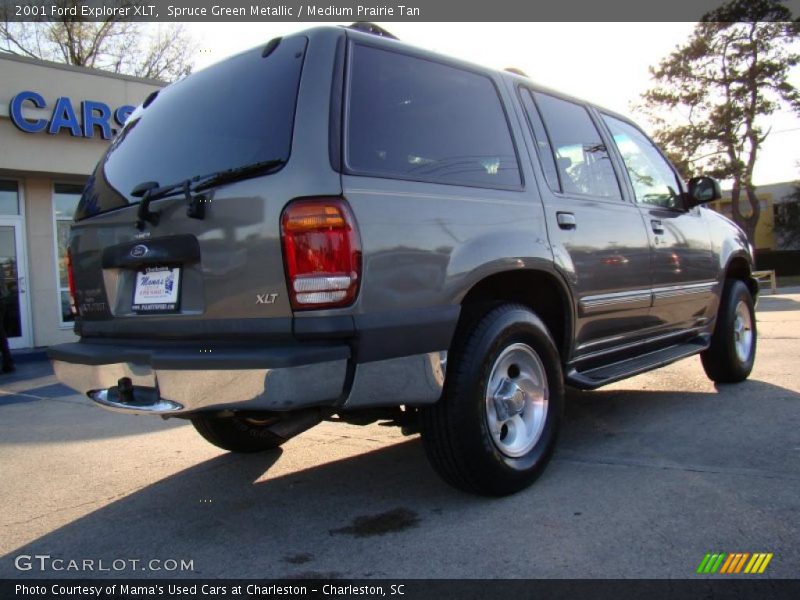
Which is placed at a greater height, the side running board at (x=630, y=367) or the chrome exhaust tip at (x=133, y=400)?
the chrome exhaust tip at (x=133, y=400)

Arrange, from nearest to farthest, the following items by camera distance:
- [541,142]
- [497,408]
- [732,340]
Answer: [497,408] → [541,142] → [732,340]

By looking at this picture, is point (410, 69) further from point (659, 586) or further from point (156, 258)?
point (659, 586)

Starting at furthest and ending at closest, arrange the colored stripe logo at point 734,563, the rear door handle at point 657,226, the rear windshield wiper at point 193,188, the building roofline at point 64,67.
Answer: the building roofline at point 64,67 < the rear door handle at point 657,226 < the rear windshield wiper at point 193,188 < the colored stripe logo at point 734,563

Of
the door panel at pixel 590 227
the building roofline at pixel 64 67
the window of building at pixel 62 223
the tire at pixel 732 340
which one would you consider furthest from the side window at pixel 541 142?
the window of building at pixel 62 223

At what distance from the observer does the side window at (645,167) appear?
4586mm

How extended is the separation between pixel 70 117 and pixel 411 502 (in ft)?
35.5

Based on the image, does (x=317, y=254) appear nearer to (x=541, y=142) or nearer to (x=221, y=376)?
(x=221, y=376)

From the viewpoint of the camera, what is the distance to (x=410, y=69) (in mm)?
3105

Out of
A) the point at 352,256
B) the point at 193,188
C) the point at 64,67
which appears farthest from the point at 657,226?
the point at 64,67

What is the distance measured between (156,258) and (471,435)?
1.54 metres

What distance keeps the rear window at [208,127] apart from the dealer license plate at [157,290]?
0.40 m

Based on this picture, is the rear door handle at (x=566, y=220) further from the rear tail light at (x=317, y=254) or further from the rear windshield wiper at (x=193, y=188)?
the rear windshield wiper at (x=193, y=188)

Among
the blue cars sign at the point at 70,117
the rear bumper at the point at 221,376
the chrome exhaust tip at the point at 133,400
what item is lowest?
the chrome exhaust tip at the point at 133,400

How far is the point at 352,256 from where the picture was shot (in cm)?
256
